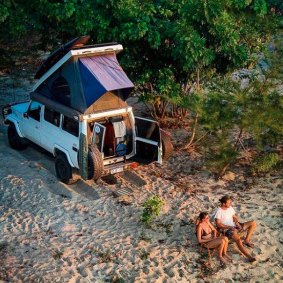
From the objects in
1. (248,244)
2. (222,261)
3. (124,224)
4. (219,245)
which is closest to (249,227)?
(248,244)

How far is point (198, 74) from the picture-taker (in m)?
13.2

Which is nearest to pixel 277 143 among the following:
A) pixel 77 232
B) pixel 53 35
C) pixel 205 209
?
pixel 205 209

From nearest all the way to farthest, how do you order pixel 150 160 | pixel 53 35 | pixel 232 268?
pixel 232 268 → pixel 150 160 → pixel 53 35

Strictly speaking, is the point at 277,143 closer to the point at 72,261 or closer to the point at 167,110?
the point at 167,110

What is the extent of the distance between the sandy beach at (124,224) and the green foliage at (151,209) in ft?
0.54

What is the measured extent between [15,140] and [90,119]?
3.51 metres

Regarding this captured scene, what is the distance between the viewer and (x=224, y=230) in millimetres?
9523

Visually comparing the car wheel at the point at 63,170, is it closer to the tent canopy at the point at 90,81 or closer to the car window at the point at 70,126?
the car window at the point at 70,126

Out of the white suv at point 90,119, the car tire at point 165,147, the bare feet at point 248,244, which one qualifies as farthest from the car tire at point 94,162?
Answer: the bare feet at point 248,244

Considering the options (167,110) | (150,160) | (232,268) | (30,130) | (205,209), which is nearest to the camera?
(232,268)

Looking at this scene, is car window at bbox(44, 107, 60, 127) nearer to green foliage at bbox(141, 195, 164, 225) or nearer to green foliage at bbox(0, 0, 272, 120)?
green foliage at bbox(0, 0, 272, 120)

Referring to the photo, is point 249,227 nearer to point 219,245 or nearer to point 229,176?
point 219,245

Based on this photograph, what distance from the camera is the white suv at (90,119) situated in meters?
10.8

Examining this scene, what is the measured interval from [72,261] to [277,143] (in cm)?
691
